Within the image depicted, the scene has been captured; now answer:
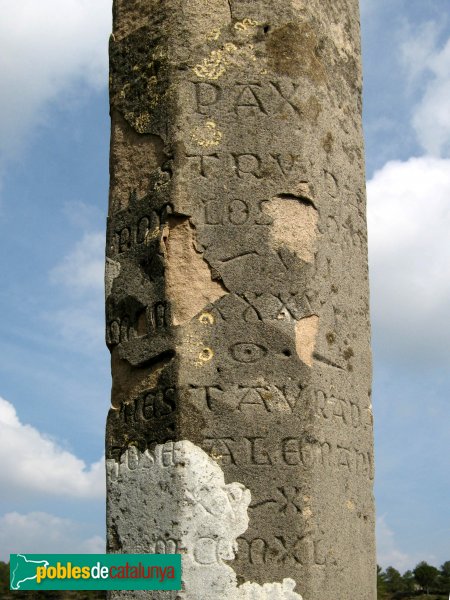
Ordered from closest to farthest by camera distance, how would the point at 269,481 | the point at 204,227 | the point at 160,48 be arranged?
the point at 269,481 → the point at 204,227 → the point at 160,48

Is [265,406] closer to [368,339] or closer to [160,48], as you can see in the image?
[368,339]

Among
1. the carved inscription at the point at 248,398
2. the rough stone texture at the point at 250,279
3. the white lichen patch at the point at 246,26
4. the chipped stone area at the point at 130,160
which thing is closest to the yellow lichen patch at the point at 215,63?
the rough stone texture at the point at 250,279

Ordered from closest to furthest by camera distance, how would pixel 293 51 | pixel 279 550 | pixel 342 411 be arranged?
pixel 279 550, pixel 342 411, pixel 293 51

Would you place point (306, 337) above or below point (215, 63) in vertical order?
below

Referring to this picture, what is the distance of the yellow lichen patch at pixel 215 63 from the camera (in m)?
4.69

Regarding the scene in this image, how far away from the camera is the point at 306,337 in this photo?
4.45 meters

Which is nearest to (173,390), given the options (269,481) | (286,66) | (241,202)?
(269,481)

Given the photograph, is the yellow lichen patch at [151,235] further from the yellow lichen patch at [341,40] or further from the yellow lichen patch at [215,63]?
the yellow lichen patch at [341,40]

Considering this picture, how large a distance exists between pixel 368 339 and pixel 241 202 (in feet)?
3.71

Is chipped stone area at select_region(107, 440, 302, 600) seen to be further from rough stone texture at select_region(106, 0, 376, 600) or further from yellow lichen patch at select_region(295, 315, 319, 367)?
yellow lichen patch at select_region(295, 315, 319, 367)

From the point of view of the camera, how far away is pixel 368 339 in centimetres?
505

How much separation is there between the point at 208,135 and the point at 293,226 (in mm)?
628

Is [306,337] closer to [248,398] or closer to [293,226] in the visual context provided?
[248,398]

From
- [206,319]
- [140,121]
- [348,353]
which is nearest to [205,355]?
[206,319]
